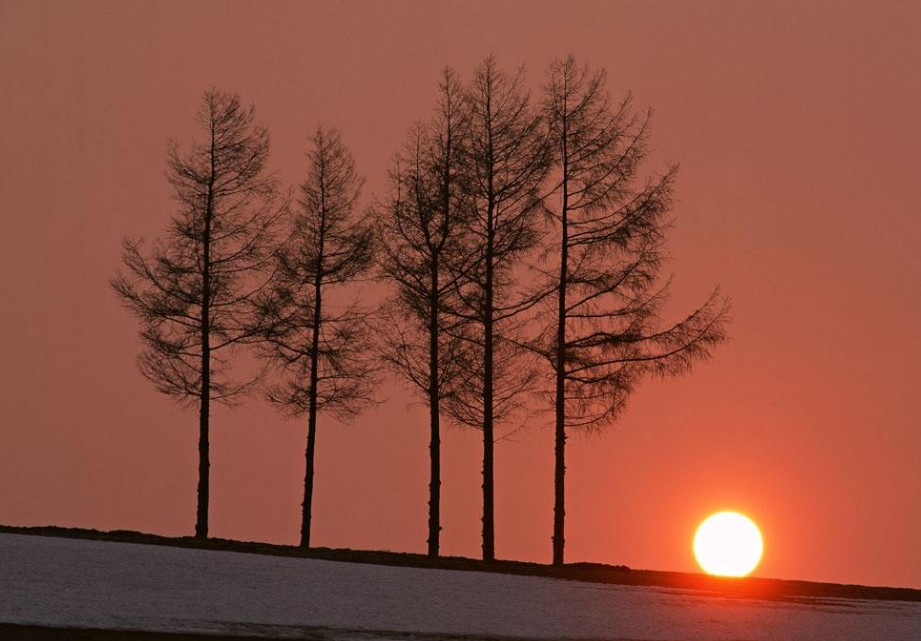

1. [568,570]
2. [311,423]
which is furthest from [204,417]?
[568,570]

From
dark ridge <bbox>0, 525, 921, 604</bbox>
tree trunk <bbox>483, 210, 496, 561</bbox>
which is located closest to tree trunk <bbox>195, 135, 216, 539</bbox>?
dark ridge <bbox>0, 525, 921, 604</bbox>

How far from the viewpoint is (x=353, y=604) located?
20609 millimetres

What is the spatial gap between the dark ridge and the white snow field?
119cm

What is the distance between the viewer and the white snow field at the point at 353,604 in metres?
18.6

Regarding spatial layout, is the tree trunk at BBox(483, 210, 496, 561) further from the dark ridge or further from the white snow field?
the white snow field

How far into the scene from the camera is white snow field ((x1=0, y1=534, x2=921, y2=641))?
1856 centimetres

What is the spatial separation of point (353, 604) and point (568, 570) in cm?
850

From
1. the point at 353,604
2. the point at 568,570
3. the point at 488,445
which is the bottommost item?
the point at 353,604

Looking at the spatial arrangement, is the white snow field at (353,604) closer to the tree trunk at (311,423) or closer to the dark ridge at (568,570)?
the dark ridge at (568,570)

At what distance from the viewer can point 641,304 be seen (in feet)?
97.9

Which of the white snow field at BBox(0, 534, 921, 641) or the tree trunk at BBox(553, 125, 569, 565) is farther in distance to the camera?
the tree trunk at BBox(553, 125, 569, 565)

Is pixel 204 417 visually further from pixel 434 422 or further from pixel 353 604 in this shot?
pixel 353 604

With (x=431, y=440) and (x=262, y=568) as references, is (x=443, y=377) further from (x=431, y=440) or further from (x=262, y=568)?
(x=262, y=568)

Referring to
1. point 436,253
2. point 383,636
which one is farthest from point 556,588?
point 436,253
